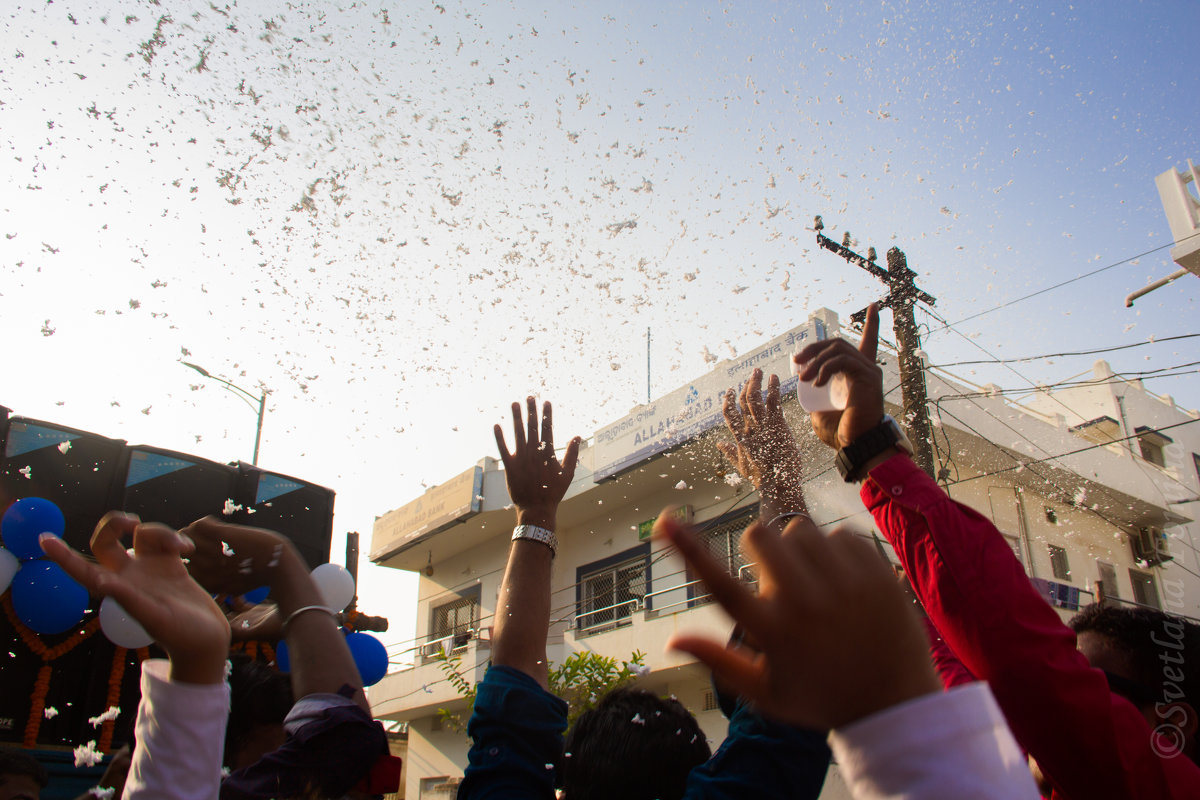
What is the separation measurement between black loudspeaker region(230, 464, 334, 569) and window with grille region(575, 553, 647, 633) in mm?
8094

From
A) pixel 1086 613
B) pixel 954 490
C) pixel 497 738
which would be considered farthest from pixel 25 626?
pixel 954 490

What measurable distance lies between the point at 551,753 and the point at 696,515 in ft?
40.4

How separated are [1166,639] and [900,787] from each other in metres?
1.33

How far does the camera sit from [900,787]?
2.36 feet

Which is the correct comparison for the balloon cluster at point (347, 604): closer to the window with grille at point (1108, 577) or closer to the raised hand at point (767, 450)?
the raised hand at point (767, 450)

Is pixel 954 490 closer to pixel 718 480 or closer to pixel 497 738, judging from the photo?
pixel 718 480

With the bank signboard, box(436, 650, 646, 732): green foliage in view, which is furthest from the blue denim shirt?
box(436, 650, 646, 732): green foliage

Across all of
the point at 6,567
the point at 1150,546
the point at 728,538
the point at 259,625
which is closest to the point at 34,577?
the point at 6,567

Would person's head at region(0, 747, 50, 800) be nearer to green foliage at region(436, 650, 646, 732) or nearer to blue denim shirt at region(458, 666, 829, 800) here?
blue denim shirt at region(458, 666, 829, 800)

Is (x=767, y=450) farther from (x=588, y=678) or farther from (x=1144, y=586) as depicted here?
(x=1144, y=586)

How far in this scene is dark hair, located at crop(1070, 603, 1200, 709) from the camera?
1589 mm

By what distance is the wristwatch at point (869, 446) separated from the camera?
1.42 metres

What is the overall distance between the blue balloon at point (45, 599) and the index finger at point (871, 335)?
16.4ft

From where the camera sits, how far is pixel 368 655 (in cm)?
566
